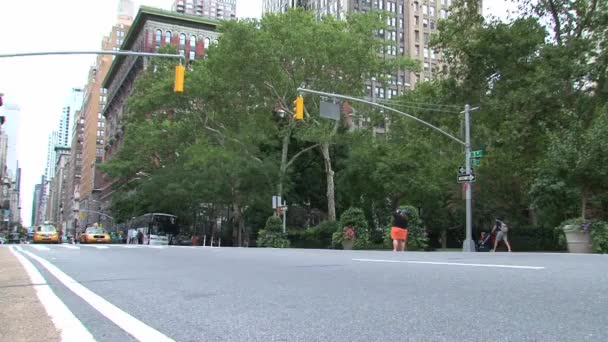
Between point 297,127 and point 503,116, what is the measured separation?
52.9 ft

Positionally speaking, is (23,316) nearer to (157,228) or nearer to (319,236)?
(319,236)

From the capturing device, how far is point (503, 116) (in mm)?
29953

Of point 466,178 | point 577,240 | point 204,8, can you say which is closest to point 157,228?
point 466,178

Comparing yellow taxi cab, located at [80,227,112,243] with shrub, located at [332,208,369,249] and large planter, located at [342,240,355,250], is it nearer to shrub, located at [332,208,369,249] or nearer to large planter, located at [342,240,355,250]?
shrub, located at [332,208,369,249]

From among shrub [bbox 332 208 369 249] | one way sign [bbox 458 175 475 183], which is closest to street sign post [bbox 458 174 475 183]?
one way sign [bbox 458 175 475 183]

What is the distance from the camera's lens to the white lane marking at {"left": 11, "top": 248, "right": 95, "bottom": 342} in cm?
479

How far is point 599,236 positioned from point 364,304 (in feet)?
53.2

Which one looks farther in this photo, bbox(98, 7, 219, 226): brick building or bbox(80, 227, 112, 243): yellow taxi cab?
bbox(98, 7, 219, 226): brick building

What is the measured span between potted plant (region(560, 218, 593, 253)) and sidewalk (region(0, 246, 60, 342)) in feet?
57.5

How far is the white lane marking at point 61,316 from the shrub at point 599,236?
17.3 m

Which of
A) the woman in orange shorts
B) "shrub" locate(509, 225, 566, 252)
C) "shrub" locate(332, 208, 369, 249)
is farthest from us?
"shrub" locate(332, 208, 369, 249)

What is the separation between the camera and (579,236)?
19.9 m

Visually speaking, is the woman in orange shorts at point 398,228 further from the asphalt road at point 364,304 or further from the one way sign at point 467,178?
the asphalt road at point 364,304

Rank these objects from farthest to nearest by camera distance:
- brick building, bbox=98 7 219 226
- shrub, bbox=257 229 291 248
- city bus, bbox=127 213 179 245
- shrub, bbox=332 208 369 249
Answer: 1. brick building, bbox=98 7 219 226
2. city bus, bbox=127 213 179 245
3. shrub, bbox=257 229 291 248
4. shrub, bbox=332 208 369 249
